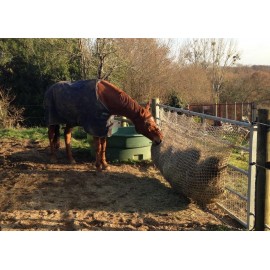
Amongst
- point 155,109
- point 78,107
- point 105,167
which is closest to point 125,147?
point 105,167

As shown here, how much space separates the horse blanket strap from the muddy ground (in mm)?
869

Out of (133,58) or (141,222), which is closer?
(141,222)

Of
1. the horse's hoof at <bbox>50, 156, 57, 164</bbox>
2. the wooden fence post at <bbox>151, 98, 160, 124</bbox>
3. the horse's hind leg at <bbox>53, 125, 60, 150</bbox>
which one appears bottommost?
the horse's hoof at <bbox>50, 156, 57, 164</bbox>

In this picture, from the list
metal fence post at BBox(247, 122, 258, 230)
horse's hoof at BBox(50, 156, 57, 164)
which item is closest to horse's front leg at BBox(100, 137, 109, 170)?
horse's hoof at BBox(50, 156, 57, 164)

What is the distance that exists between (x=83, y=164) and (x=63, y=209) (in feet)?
7.59

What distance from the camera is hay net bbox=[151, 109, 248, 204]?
13.8ft

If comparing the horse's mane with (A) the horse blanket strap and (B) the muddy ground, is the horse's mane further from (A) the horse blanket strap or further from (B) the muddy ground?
(B) the muddy ground

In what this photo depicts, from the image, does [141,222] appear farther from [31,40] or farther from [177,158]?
[31,40]

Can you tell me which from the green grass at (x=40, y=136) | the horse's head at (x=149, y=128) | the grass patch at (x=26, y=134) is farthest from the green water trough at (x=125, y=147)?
the grass patch at (x=26, y=134)

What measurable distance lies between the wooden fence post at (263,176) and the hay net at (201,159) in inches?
12.7

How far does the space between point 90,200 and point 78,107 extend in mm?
2113

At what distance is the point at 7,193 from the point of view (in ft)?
16.9

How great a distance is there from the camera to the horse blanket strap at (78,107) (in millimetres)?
6133

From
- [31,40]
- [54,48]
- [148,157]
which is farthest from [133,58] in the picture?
[148,157]
